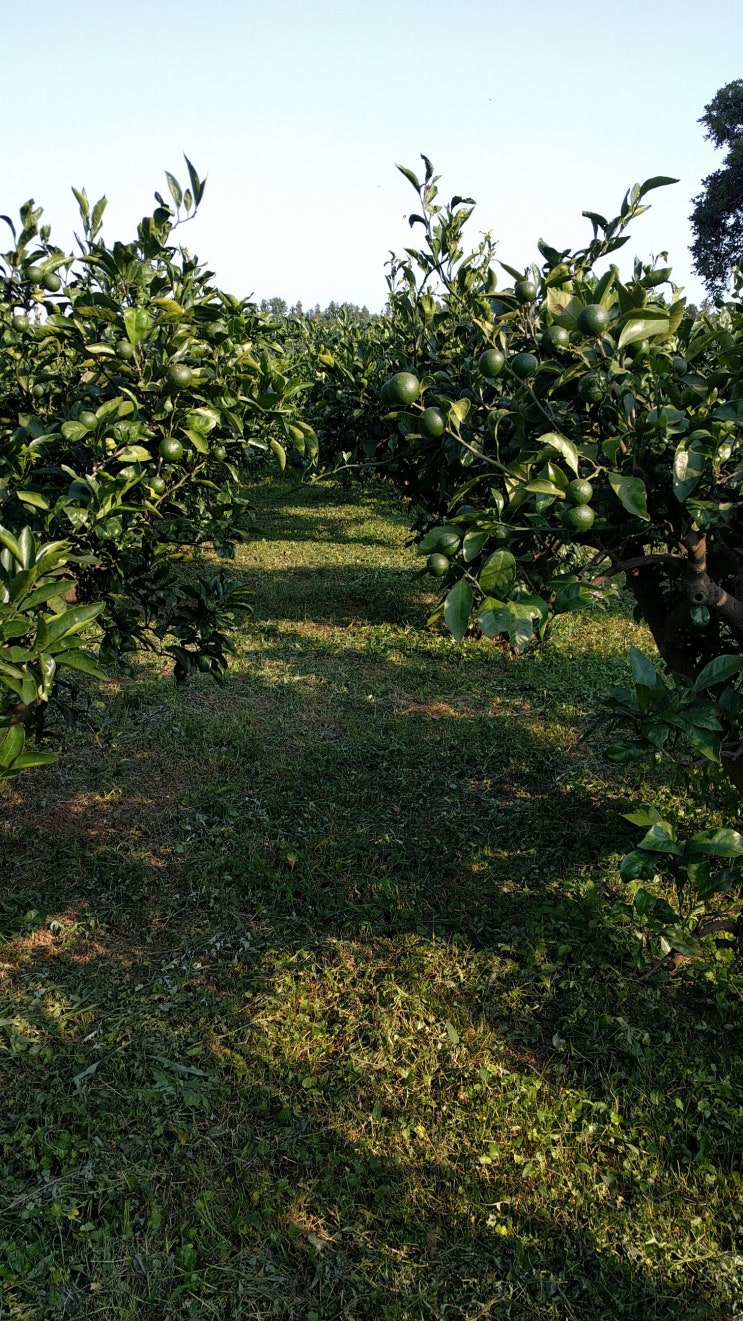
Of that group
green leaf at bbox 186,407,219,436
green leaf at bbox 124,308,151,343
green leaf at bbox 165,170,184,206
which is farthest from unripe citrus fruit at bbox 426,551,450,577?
green leaf at bbox 165,170,184,206

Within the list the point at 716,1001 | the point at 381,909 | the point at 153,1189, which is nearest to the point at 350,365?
the point at 381,909

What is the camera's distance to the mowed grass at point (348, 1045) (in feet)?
6.40

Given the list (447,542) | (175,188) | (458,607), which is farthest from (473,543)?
(175,188)

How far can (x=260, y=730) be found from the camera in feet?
15.3

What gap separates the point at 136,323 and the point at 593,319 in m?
1.01

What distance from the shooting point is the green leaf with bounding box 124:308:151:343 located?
189 cm

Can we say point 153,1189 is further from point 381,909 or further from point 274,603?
point 274,603

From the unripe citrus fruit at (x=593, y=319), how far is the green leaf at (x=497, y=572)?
0.48m

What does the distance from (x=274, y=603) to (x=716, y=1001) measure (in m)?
5.18

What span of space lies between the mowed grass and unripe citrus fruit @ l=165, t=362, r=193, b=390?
190 centimetres

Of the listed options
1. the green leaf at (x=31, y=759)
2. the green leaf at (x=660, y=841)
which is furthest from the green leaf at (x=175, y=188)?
the green leaf at (x=660, y=841)

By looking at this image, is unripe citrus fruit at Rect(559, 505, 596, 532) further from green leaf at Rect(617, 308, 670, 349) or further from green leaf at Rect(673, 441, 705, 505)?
green leaf at Rect(617, 308, 670, 349)

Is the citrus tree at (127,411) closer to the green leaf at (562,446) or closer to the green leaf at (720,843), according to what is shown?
the green leaf at (562,446)

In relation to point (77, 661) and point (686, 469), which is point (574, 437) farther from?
point (77, 661)
